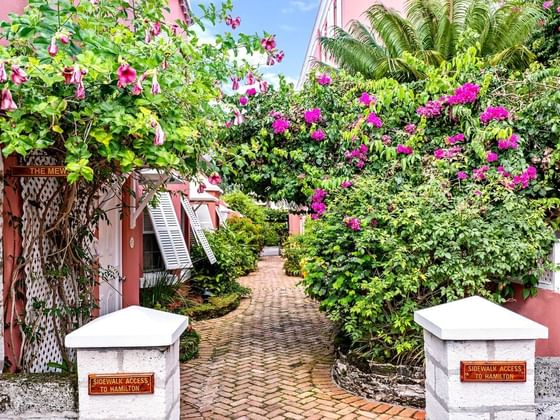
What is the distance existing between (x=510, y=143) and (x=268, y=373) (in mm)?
4728

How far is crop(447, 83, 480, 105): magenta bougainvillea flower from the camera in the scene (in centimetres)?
663

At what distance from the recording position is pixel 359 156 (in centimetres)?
707

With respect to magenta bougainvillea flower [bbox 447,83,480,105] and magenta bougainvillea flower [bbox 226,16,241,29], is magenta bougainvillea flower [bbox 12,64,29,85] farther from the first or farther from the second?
magenta bougainvillea flower [bbox 447,83,480,105]

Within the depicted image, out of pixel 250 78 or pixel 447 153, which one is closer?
pixel 250 78

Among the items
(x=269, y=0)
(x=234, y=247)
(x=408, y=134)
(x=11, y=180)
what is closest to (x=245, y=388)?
(x=11, y=180)

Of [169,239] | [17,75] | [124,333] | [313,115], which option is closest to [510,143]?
[313,115]

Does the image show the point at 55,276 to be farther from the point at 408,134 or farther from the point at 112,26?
the point at 408,134

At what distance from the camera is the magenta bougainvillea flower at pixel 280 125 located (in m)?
7.59

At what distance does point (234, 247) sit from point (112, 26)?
1246 centimetres

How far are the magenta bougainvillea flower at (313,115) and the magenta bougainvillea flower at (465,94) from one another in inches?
80.2

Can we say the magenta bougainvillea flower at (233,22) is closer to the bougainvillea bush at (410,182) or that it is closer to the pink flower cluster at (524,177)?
the bougainvillea bush at (410,182)

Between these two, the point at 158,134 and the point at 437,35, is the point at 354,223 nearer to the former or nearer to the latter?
the point at 158,134

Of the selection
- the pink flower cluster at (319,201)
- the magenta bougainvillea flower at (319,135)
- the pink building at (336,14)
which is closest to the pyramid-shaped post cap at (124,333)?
the pink flower cluster at (319,201)

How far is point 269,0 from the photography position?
19.2m
